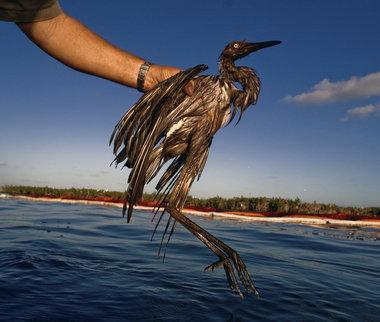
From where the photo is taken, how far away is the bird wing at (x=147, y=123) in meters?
1.86

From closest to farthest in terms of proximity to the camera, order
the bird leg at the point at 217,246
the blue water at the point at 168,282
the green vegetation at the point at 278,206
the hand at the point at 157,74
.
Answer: the bird leg at the point at 217,246, the hand at the point at 157,74, the blue water at the point at 168,282, the green vegetation at the point at 278,206

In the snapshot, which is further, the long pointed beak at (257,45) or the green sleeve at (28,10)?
the long pointed beak at (257,45)

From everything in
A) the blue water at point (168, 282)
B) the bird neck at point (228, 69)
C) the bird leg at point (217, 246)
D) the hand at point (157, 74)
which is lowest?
the blue water at point (168, 282)

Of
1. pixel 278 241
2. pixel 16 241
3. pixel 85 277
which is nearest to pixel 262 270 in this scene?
pixel 85 277

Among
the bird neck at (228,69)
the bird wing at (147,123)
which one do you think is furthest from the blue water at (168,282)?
the bird neck at (228,69)

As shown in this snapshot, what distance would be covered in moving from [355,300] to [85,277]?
2.76m

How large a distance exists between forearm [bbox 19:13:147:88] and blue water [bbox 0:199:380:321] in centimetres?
176

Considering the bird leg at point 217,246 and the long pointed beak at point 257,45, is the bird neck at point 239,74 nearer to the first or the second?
the long pointed beak at point 257,45

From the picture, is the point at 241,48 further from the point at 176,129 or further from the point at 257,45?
the point at 176,129

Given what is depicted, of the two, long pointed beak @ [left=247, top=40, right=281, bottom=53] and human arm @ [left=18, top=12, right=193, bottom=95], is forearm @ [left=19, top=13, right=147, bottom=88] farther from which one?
long pointed beak @ [left=247, top=40, right=281, bottom=53]

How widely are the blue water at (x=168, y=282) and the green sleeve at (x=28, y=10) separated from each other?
2.00 m

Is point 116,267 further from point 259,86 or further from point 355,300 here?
point 259,86

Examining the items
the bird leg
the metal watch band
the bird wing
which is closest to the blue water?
the bird leg

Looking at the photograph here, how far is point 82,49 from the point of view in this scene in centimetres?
210
